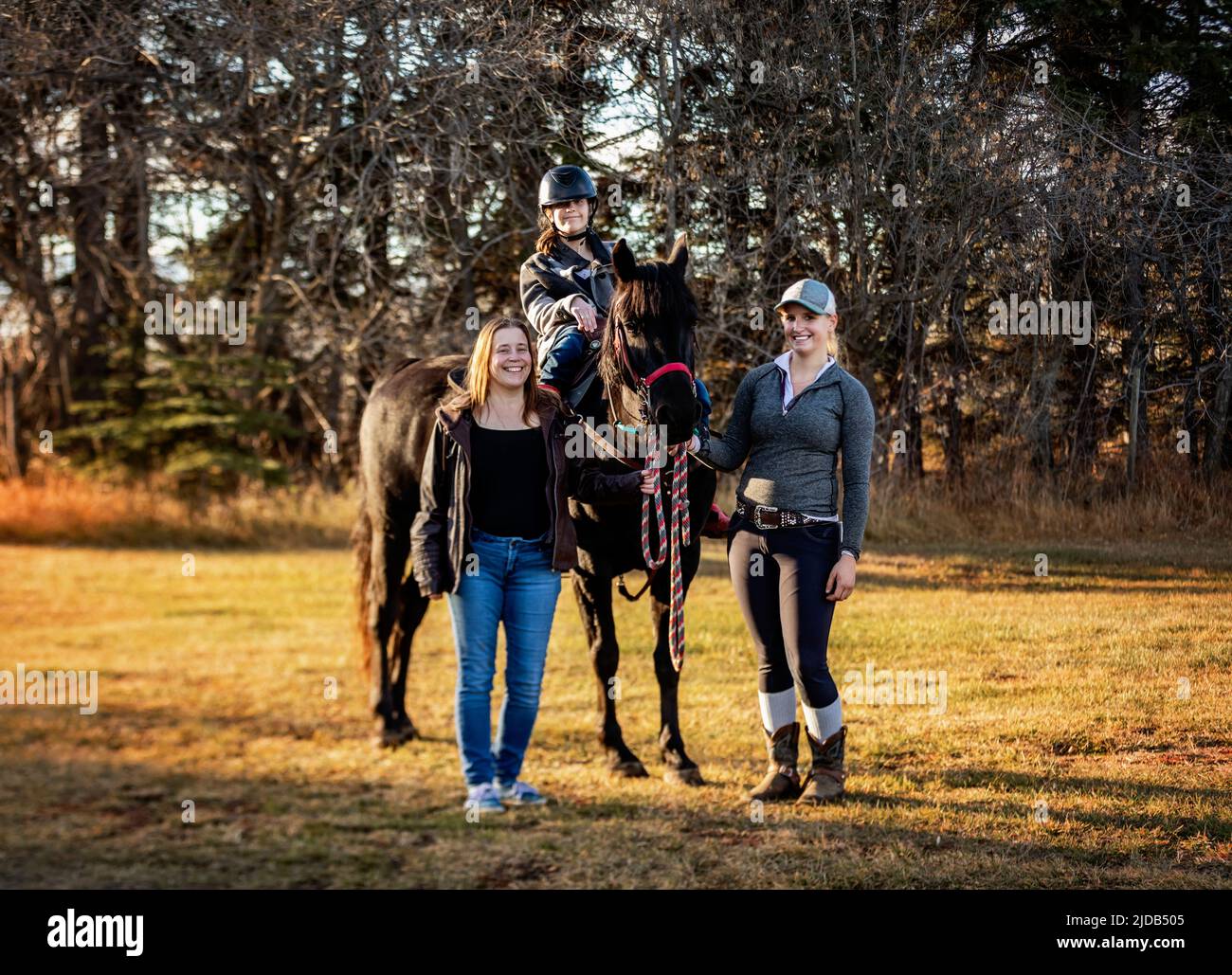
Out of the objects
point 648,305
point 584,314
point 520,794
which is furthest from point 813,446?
point 520,794

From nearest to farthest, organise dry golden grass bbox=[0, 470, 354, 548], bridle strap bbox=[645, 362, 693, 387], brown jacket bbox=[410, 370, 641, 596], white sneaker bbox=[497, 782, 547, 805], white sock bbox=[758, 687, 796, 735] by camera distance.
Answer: brown jacket bbox=[410, 370, 641, 596], bridle strap bbox=[645, 362, 693, 387], white sneaker bbox=[497, 782, 547, 805], white sock bbox=[758, 687, 796, 735], dry golden grass bbox=[0, 470, 354, 548]

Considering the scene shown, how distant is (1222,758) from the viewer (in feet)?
11.6

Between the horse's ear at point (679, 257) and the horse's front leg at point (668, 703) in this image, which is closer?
the horse's ear at point (679, 257)

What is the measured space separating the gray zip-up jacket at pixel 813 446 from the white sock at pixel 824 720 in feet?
2.01

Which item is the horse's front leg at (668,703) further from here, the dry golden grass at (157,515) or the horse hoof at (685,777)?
the dry golden grass at (157,515)

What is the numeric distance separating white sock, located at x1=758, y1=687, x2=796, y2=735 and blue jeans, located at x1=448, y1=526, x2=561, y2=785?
2.98 ft

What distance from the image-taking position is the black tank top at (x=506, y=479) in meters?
3.34

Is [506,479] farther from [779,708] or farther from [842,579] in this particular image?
[779,708]

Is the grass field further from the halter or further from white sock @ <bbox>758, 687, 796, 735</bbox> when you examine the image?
the halter

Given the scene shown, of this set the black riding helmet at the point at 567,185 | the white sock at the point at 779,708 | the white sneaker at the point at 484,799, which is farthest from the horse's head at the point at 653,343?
the white sneaker at the point at 484,799

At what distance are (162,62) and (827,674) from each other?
26.8 feet

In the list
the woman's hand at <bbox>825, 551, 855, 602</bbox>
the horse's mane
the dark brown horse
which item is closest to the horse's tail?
the dark brown horse

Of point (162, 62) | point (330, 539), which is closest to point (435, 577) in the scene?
point (330, 539)

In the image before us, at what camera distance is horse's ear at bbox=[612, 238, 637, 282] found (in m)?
3.50
